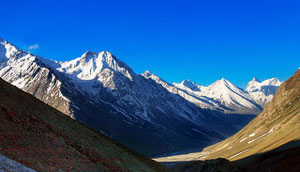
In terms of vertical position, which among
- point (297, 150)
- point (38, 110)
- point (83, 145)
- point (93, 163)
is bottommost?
point (93, 163)

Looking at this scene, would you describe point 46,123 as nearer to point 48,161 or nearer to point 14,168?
point 48,161

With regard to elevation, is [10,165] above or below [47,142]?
below

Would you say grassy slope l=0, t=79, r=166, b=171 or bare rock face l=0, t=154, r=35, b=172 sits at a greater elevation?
grassy slope l=0, t=79, r=166, b=171

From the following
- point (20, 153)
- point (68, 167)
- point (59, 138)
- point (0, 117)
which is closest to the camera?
point (20, 153)

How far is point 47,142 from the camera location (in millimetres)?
45281

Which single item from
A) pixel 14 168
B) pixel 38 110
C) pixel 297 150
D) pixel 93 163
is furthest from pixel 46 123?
pixel 297 150

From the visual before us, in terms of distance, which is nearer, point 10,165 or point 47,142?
point 10,165

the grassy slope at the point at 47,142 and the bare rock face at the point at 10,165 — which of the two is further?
the grassy slope at the point at 47,142

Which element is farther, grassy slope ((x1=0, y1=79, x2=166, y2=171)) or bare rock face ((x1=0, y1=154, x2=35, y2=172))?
grassy slope ((x1=0, y1=79, x2=166, y2=171))

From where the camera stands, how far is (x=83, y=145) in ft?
178

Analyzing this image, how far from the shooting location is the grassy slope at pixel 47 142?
3831 centimetres

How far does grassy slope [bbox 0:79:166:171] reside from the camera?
126ft

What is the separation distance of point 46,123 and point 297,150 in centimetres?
5713

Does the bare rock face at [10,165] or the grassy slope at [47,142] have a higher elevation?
the grassy slope at [47,142]
